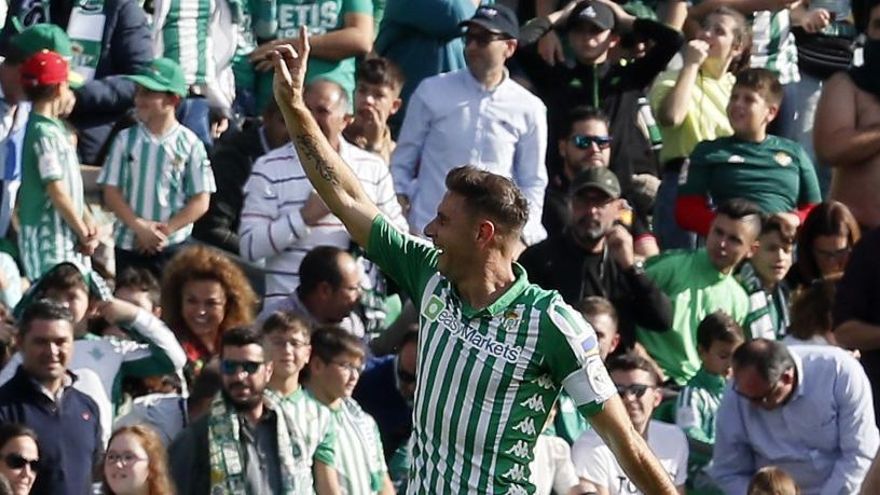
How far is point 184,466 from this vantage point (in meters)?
10.3

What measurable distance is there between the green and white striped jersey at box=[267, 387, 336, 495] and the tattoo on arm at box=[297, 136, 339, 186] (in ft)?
7.84

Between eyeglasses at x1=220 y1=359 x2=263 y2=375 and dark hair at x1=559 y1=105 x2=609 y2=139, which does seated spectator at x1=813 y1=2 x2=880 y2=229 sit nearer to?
dark hair at x1=559 y1=105 x2=609 y2=139

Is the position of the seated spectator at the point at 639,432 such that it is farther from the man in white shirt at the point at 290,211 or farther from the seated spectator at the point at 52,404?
the seated spectator at the point at 52,404

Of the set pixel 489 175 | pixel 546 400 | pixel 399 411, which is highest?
pixel 489 175

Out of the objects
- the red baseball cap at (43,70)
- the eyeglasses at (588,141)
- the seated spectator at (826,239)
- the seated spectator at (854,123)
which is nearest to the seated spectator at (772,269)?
the seated spectator at (826,239)

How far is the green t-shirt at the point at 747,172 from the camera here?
44.3 feet

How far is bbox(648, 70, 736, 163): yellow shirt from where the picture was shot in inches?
570

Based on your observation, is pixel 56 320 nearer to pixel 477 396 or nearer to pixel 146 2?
pixel 477 396

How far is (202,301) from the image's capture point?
11500mm

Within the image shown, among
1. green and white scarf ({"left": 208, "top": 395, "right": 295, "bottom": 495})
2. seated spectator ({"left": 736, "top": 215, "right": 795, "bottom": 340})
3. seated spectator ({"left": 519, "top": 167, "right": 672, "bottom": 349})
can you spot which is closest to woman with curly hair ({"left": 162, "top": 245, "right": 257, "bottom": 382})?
green and white scarf ({"left": 208, "top": 395, "right": 295, "bottom": 495})

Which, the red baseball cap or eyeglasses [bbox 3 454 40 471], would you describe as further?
the red baseball cap

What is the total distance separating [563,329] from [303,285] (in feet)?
13.5

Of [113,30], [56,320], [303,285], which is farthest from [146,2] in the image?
[56,320]

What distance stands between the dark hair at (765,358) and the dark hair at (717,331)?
2.54ft
